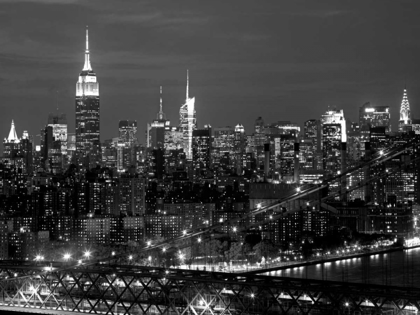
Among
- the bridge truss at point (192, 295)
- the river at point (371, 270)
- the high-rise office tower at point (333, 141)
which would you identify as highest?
the high-rise office tower at point (333, 141)

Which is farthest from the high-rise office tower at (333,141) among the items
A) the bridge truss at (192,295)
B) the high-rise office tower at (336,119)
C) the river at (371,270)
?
the bridge truss at (192,295)

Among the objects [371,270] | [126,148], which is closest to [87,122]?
[126,148]

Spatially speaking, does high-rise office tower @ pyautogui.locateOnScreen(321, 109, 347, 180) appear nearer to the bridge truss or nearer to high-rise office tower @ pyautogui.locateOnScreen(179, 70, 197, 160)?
high-rise office tower @ pyautogui.locateOnScreen(179, 70, 197, 160)

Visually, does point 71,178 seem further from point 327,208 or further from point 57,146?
point 57,146

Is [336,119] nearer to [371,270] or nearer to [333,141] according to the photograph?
[333,141]

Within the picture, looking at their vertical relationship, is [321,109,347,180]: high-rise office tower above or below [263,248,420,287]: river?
above

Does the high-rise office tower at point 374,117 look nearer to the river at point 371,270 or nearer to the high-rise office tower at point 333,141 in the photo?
the high-rise office tower at point 333,141

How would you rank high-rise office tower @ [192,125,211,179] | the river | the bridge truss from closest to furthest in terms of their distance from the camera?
the bridge truss, the river, high-rise office tower @ [192,125,211,179]

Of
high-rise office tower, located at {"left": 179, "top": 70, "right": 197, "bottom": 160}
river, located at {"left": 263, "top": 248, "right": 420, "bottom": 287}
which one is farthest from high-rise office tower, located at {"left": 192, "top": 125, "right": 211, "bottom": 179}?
river, located at {"left": 263, "top": 248, "right": 420, "bottom": 287}
